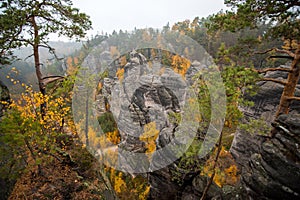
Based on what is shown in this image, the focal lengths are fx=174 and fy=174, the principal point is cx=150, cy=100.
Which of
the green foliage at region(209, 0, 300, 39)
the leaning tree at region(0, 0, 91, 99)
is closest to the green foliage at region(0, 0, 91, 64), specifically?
the leaning tree at region(0, 0, 91, 99)

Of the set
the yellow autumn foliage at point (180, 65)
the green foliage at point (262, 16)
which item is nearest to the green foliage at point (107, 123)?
the yellow autumn foliage at point (180, 65)

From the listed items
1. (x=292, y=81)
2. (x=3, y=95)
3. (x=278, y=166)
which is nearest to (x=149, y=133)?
(x=3, y=95)

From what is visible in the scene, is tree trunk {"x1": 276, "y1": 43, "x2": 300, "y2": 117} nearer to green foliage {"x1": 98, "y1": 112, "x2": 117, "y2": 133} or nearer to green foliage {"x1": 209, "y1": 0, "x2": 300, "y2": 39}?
green foliage {"x1": 209, "y1": 0, "x2": 300, "y2": 39}

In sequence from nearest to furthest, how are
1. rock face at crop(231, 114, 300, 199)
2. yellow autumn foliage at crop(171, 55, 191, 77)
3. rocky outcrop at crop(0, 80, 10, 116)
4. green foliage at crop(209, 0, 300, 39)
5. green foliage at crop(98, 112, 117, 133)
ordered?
rock face at crop(231, 114, 300, 199) → green foliage at crop(209, 0, 300, 39) → rocky outcrop at crop(0, 80, 10, 116) → green foliage at crop(98, 112, 117, 133) → yellow autumn foliage at crop(171, 55, 191, 77)

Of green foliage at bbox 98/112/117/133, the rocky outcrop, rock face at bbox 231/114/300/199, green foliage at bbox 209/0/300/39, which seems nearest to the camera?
rock face at bbox 231/114/300/199

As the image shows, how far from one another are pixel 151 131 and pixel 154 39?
38.3 meters

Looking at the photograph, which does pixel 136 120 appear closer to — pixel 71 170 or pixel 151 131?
pixel 151 131

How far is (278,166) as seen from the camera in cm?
417

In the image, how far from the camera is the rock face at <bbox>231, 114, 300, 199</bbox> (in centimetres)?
395

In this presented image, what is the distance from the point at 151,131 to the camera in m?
24.2

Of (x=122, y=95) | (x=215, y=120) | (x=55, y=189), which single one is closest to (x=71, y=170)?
(x=55, y=189)

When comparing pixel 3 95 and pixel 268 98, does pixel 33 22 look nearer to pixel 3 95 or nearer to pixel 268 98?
pixel 3 95

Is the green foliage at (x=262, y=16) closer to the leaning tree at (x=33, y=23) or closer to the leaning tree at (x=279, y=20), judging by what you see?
the leaning tree at (x=279, y=20)

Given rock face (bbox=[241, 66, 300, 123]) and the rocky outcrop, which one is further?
rock face (bbox=[241, 66, 300, 123])
